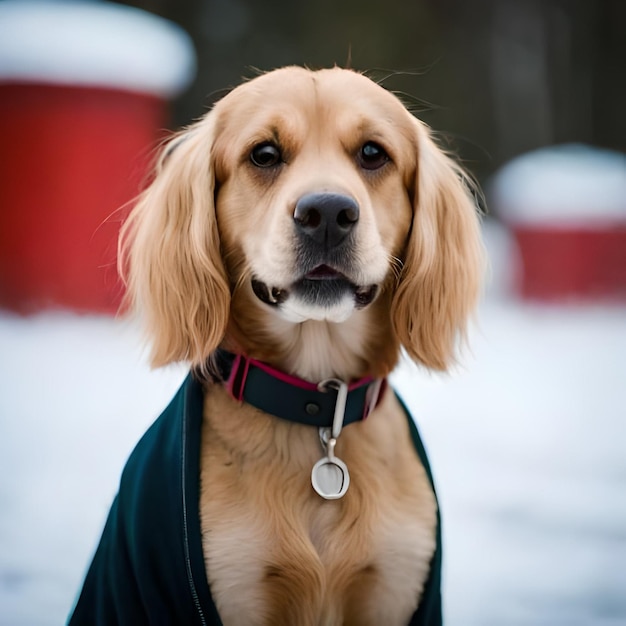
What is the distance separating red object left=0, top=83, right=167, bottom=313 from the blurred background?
1 centimetres

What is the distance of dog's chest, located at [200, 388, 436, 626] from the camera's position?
1809 mm

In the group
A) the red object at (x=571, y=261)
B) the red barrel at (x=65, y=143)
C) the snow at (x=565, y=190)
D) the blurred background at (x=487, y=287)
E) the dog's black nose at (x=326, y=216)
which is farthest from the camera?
the red object at (x=571, y=261)

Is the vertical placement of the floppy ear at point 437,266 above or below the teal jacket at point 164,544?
above

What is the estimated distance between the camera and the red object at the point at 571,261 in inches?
293

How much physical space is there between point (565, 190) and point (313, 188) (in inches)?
237

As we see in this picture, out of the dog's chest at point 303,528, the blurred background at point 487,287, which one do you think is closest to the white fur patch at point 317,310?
the dog's chest at point 303,528

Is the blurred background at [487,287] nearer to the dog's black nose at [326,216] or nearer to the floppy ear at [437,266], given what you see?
the floppy ear at [437,266]

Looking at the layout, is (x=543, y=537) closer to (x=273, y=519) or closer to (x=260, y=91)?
(x=273, y=519)

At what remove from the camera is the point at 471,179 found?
7.88ft

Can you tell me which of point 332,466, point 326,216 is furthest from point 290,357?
point 326,216

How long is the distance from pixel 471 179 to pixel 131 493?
3.97ft

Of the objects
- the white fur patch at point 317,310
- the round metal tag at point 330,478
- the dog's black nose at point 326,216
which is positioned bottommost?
the round metal tag at point 330,478

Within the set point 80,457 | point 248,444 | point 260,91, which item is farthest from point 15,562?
point 260,91

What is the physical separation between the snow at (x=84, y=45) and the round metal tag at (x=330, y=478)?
13.4 feet
